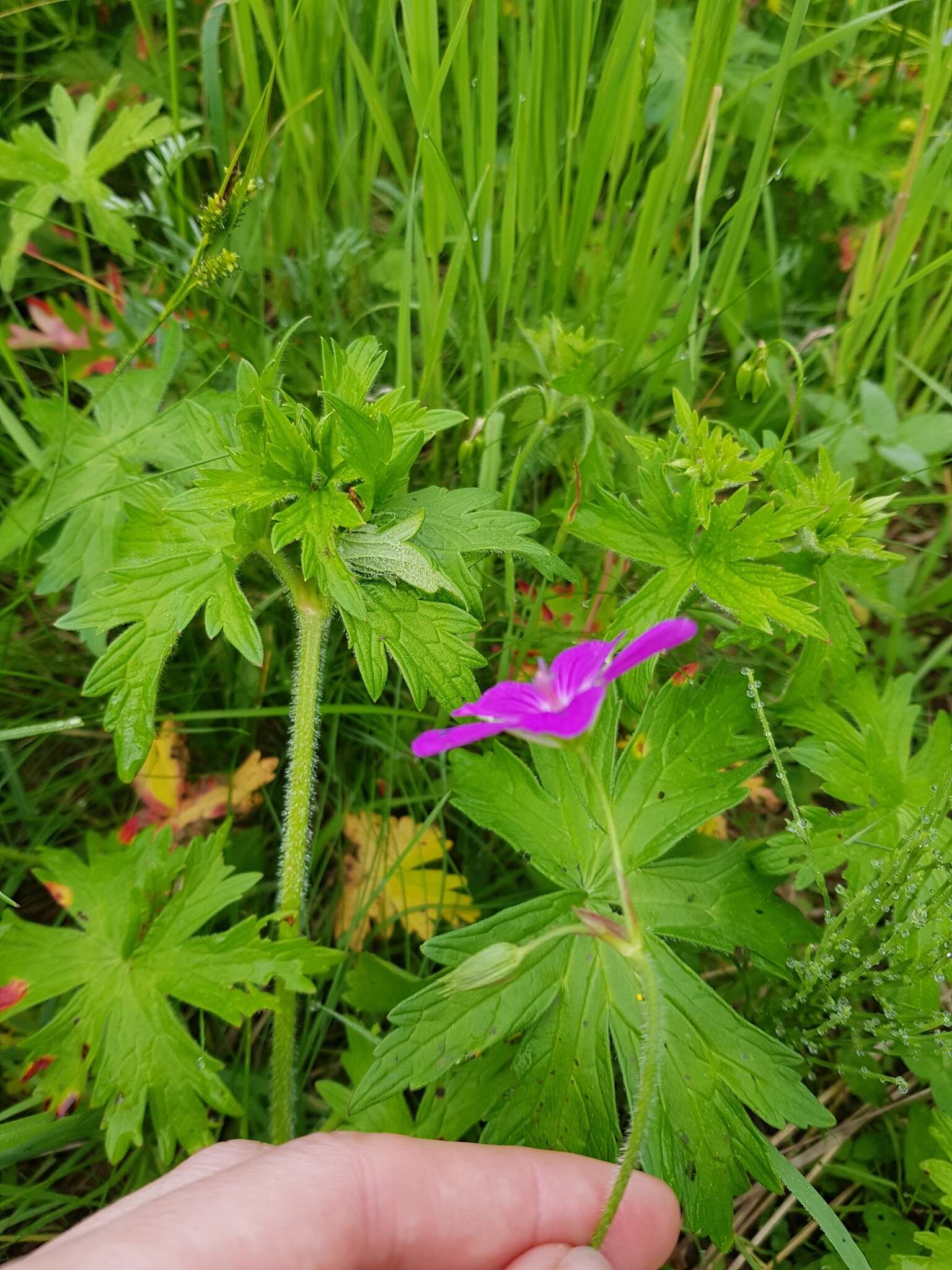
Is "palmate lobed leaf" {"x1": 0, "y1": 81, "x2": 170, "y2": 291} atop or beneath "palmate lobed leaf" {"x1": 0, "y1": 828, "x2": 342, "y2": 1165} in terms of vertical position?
atop

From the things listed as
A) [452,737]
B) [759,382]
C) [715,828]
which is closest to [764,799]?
[715,828]

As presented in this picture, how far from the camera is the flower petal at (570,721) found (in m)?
1.11

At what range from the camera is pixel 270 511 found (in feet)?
5.18

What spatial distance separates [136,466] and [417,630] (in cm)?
82

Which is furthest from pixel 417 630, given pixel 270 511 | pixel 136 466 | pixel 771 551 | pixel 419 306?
pixel 419 306

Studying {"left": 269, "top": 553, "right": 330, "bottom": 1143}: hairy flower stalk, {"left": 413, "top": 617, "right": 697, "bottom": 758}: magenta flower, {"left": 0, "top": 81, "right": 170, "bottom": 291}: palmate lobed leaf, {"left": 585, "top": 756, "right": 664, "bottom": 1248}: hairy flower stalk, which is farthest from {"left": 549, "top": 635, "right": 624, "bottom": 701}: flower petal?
{"left": 0, "top": 81, "right": 170, "bottom": 291}: palmate lobed leaf

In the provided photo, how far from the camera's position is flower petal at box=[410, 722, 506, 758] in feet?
3.67

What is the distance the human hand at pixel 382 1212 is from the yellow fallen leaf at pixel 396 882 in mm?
A: 541

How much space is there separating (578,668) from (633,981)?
0.63m

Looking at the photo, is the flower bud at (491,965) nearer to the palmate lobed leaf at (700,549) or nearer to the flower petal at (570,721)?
the flower petal at (570,721)

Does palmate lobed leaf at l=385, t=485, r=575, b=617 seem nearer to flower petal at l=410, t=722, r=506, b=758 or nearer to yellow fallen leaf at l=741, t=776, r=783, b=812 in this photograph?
flower petal at l=410, t=722, r=506, b=758

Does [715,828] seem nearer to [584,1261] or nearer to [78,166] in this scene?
[584,1261]

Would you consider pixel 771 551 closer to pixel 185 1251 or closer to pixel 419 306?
pixel 419 306

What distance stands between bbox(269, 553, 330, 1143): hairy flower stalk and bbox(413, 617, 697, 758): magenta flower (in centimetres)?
50
